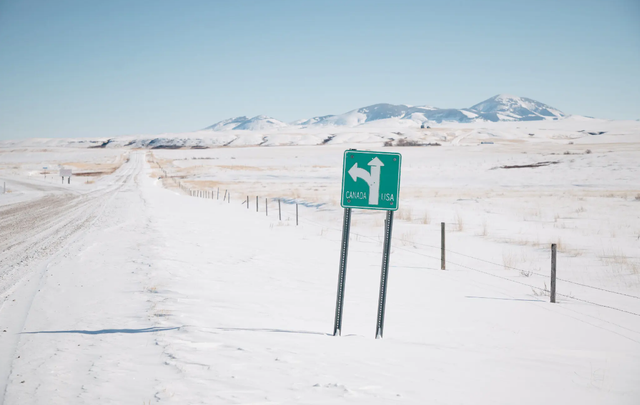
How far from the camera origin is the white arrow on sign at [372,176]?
5246mm

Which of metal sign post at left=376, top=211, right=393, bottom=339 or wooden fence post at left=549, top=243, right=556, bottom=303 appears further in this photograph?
wooden fence post at left=549, top=243, right=556, bottom=303

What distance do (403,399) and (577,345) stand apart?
3602 millimetres

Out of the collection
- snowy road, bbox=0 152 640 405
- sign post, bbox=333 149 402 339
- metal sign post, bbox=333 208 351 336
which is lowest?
snowy road, bbox=0 152 640 405

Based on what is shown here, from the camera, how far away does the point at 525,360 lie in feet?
17.2

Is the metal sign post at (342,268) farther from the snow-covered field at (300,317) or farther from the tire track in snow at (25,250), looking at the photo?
the tire track in snow at (25,250)

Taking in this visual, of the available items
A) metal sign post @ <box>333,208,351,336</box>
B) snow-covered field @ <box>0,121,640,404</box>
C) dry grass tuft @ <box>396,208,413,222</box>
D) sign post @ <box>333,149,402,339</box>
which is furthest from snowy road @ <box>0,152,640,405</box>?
dry grass tuft @ <box>396,208,413,222</box>

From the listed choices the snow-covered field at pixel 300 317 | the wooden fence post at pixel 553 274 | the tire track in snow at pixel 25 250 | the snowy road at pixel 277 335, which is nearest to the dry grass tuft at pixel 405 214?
the snow-covered field at pixel 300 317

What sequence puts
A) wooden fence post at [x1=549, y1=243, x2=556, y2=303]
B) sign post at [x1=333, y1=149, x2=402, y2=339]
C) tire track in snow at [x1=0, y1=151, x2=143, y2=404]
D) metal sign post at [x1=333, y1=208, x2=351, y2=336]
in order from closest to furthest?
sign post at [x1=333, y1=149, x2=402, y2=339], metal sign post at [x1=333, y1=208, x2=351, y2=336], tire track in snow at [x1=0, y1=151, x2=143, y2=404], wooden fence post at [x1=549, y1=243, x2=556, y2=303]

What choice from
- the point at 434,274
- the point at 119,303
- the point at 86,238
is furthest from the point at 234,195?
the point at 119,303

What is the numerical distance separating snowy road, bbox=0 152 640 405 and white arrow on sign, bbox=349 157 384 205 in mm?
1808

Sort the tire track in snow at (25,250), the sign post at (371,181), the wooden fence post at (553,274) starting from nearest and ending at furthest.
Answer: the sign post at (371,181) → the tire track in snow at (25,250) → the wooden fence post at (553,274)

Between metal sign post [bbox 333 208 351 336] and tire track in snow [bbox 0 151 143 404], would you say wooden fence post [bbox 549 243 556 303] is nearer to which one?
metal sign post [bbox 333 208 351 336]

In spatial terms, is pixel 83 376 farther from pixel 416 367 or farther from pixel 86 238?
pixel 86 238

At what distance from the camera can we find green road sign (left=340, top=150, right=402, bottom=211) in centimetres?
522
